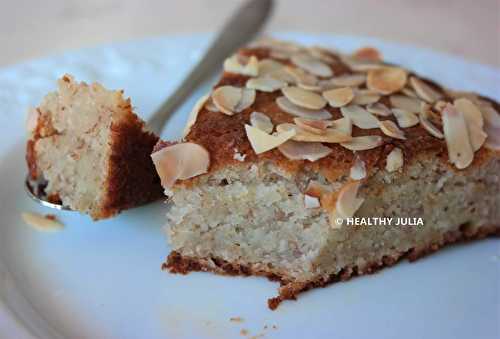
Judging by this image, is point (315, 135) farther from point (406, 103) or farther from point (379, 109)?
point (406, 103)

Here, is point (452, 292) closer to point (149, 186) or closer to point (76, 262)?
point (149, 186)

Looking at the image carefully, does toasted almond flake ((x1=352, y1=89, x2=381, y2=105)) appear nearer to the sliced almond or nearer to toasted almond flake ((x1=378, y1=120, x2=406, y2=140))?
toasted almond flake ((x1=378, y1=120, x2=406, y2=140))

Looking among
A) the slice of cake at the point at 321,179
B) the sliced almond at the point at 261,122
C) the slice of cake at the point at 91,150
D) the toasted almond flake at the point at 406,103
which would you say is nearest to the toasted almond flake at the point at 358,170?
the slice of cake at the point at 321,179

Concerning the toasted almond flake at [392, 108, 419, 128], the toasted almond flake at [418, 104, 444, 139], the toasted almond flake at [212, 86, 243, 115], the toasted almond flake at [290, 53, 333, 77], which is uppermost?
the toasted almond flake at [212, 86, 243, 115]

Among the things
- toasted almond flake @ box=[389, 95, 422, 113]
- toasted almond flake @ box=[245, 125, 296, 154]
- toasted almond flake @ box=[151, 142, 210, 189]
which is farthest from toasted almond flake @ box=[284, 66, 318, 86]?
toasted almond flake @ box=[151, 142, 210, 189]

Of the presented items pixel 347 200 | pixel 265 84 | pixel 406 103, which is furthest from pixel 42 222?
pixel 406 103

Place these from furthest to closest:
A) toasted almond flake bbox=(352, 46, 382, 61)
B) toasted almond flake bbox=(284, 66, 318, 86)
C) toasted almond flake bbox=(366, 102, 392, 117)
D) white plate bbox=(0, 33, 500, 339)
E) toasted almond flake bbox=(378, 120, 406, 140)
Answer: toasted almond flake bbox=(352, 46, 382, 61) < toasted almond flake bbox=(284, 66, 318, 86) < toasted almond flake bbox=(366, 102, 392, 117) < toasted almond flake bbox=(378, 120, 406, 140) < white plate bbox=(0, 33, 500, 339)

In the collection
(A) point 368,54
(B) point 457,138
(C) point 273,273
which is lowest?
(C) point 273,273

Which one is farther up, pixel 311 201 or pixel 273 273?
pixel 311 201
